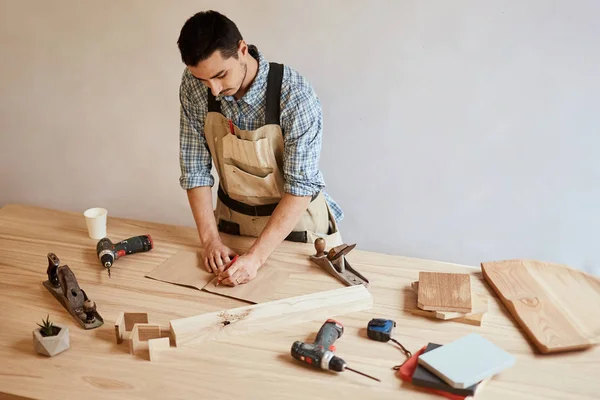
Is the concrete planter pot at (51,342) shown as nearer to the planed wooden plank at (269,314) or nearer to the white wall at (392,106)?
the planed wooden plank at (269,314)

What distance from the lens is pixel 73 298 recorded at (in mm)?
1820

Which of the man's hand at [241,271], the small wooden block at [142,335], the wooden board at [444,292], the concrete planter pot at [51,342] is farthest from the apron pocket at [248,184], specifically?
the concrete planter pot at [51,342]

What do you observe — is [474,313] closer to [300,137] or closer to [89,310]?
[300,137]

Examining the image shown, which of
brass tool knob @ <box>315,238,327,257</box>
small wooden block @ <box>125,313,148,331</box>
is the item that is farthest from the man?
small wooden block @ <box>125,313,148,331</box>

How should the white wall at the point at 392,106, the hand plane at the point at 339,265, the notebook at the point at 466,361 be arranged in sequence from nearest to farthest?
the notebook at the point at 466,361 < the hand plane at the point at 339,265 < the white wall at the point at 392,106

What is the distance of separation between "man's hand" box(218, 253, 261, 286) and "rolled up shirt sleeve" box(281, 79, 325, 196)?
288 millimetres

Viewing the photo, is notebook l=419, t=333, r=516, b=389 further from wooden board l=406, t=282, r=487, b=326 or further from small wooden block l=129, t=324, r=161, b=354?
small wooden block l=129, t=324, r=161, b=354

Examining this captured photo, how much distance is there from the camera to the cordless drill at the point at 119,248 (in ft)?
6.75

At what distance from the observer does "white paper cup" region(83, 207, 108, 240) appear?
89.0 inches

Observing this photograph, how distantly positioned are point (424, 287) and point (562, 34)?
1.35 meters

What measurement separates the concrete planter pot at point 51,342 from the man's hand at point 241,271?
0.52 meters

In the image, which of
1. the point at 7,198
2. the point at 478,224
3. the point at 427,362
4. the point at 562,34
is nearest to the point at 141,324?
the point at 427,362

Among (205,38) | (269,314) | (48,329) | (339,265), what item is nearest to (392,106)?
(339,265)

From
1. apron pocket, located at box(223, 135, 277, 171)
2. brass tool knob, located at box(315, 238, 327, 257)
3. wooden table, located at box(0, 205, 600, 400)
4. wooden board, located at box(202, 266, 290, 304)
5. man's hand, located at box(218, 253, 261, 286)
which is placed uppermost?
apron pocket, located at box(223, 135, 277, 171)
